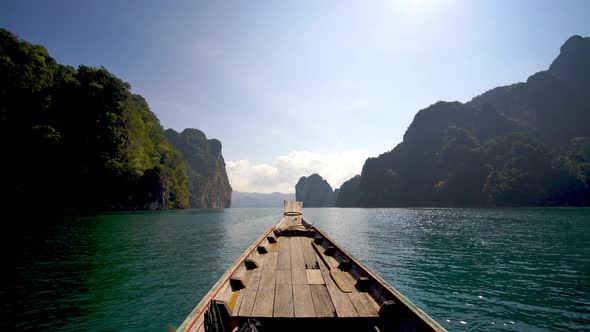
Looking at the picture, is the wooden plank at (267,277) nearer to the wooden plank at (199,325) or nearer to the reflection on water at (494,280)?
the wooden plank at (199,325)

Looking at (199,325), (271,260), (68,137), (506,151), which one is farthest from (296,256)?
(506,151)

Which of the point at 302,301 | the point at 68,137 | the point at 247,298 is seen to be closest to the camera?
the point at 302,301

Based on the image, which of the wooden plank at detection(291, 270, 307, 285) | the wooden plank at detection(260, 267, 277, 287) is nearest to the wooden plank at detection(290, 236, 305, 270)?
the wooden plank at detection(291, 270, 307, 285)

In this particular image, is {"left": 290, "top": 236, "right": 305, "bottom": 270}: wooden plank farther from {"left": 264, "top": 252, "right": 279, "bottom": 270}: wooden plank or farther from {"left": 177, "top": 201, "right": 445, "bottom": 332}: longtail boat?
{"left": 264, "top": 252, "right": 279, "bottom": 270}: wooden plank

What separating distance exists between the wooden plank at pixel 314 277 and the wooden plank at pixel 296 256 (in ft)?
1.84

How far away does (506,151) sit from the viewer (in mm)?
126812

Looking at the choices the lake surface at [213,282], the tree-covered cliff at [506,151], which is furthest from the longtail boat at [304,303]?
the tree-covered cliff at [506,151]

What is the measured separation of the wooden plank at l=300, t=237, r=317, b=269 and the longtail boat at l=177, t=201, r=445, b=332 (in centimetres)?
52

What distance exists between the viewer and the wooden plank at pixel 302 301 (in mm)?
4727

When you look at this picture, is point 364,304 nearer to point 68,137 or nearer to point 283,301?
point 283,301

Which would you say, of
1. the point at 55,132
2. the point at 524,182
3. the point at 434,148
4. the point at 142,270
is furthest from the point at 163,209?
the point at 434,148

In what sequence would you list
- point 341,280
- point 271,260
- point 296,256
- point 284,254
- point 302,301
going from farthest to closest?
point 284,254, point 296,256, point 271,260, point 341,280, point 302,301

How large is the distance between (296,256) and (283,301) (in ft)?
14.9

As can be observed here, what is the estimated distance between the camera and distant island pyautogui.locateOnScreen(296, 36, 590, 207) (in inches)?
4060
